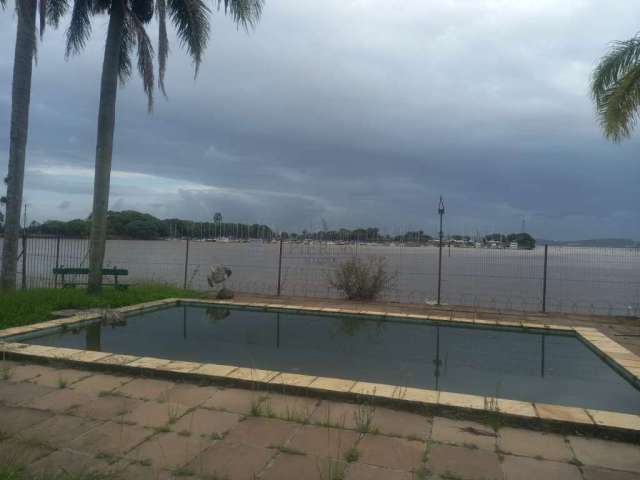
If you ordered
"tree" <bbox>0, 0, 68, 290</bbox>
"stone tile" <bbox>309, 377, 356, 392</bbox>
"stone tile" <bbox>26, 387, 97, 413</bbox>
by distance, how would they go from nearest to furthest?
"stone tile" <bbox>26, 387, 97, 413</bbox> → "stone tile" <bbox>309, 377, 356, 392</bbox> → "tree" <bbox>0, 0, 68, 290</bbox>

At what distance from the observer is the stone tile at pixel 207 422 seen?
3357 millimetres

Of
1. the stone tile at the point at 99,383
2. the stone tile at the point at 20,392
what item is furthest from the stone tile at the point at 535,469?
Result: the stone tile at the point at 20,392

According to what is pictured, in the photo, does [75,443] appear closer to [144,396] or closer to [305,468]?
[144,396]

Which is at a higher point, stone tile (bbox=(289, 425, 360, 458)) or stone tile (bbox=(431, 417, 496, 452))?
stone tile (bbox=(431, 417, 496, 452))

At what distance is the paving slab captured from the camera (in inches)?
138

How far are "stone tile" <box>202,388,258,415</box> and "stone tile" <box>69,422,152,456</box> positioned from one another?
0.69 metres

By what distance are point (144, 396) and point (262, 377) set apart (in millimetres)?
1071

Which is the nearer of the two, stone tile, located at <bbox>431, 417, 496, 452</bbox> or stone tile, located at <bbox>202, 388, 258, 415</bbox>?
stone tile, located at <bbox>431, 417, 496, 452</bbox>

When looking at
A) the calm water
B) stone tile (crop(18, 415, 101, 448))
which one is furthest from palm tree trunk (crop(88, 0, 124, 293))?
stone tile (crop(18, 415, 101, 448))

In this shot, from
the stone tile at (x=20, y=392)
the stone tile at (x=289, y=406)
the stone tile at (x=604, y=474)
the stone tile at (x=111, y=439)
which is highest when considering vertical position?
the stone tile at (x=604, y=474)

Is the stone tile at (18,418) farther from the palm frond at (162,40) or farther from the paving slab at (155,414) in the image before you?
the palm frond at (162,40)

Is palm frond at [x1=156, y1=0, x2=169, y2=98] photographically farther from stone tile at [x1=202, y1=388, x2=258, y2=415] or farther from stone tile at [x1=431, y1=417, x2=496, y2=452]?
stone tile at [x1=431, y1=417, x2=496, y2=452]

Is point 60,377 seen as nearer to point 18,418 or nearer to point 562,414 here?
point 18,418

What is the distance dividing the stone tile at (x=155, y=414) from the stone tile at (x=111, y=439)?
0.11 m
